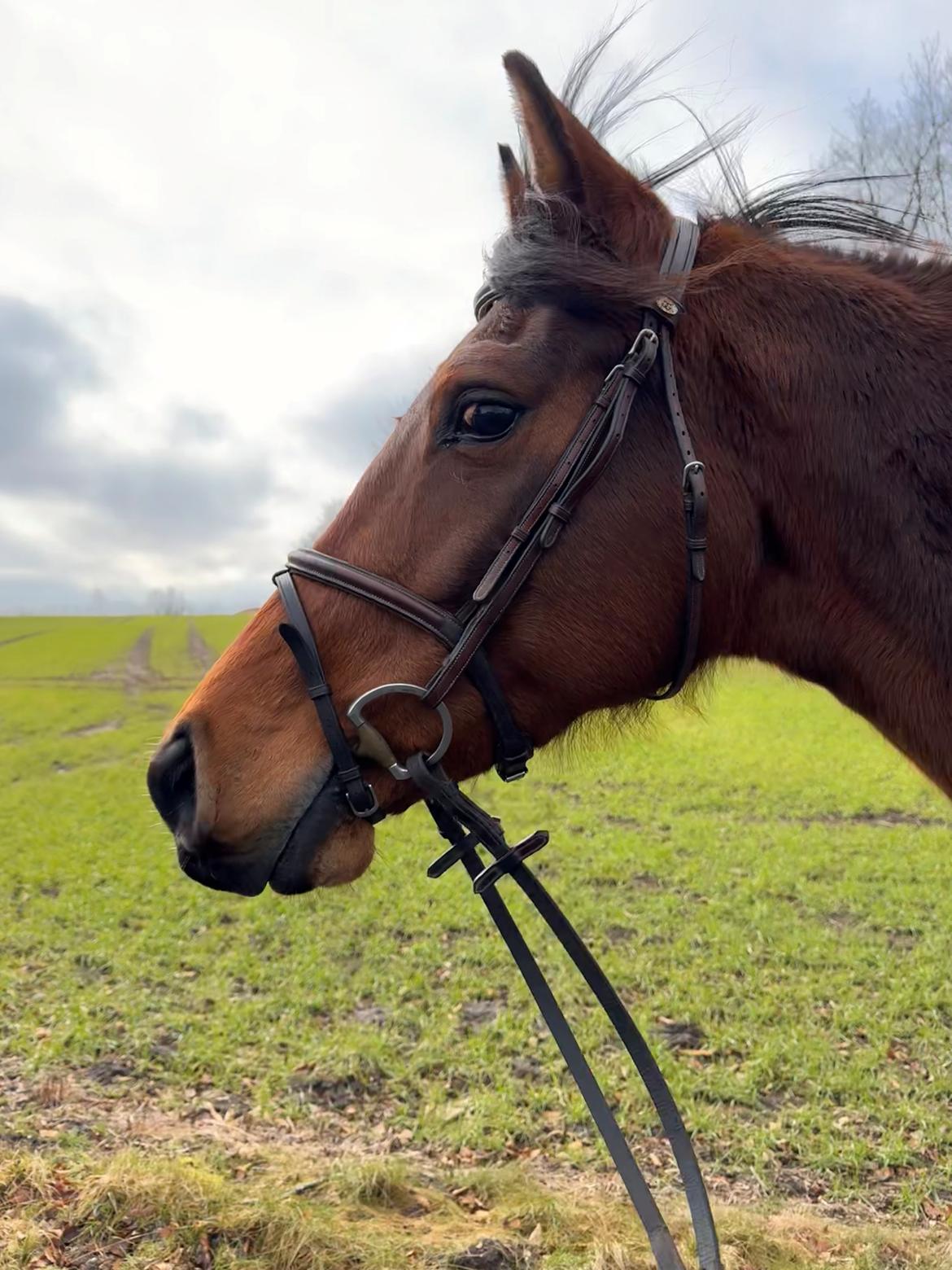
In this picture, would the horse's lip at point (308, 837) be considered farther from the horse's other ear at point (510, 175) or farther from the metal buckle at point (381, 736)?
the horse's other ear at point (510, 175)

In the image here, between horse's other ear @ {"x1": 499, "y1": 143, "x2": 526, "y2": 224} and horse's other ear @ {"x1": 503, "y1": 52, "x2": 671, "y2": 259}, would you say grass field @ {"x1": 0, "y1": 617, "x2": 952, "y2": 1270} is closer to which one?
horse's other ear @ {"x1": 503, "y1": 52, "x2": 671, "y2": 259}

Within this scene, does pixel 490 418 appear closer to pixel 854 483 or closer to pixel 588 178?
pixel 588 178

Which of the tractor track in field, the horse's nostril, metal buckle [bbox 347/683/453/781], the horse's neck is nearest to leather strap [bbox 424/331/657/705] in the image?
metal buckle [bbox 347/683/453/781]

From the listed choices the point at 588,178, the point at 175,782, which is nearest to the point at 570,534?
the point at 588,178

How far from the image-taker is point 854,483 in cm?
191

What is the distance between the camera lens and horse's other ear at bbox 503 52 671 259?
193cm

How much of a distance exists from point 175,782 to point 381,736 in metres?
0.53

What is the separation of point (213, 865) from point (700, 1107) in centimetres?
397

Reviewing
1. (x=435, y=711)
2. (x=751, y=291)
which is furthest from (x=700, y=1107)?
(x=751, y=291)

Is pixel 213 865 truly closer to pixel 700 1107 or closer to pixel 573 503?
pixel 573 503

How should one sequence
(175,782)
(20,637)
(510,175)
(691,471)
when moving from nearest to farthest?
(691,471) < (175,782) < (510,175) < (20,637)

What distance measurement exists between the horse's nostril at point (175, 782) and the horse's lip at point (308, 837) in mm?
248

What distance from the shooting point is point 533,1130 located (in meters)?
4.42

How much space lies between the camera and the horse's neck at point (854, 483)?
1896 millimetres
